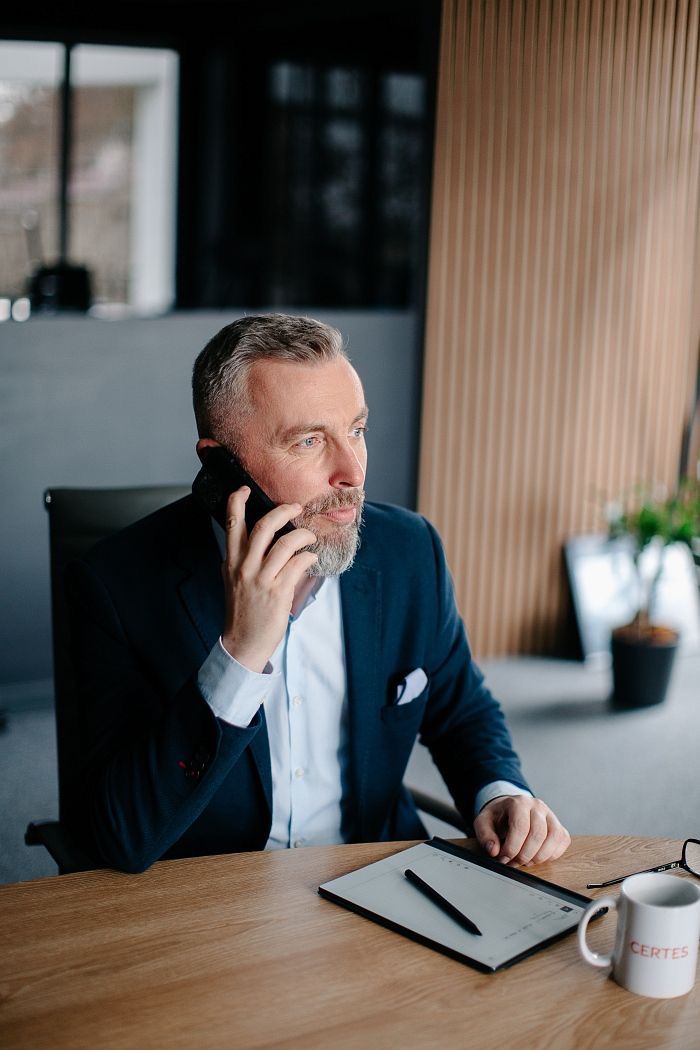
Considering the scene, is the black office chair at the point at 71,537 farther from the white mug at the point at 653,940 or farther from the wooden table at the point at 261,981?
the white mug at the point at 653,940

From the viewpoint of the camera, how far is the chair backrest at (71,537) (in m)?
1.94

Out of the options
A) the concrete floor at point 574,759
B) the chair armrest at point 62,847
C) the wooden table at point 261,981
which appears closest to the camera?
the wooden table at point 261,981

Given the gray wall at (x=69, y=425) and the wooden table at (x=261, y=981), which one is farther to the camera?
the gray wall at (x=69, y=425)

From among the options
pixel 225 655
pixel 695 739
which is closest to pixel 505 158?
pixel 695 739

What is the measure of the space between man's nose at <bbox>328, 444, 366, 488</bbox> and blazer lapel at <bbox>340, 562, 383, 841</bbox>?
20 cm

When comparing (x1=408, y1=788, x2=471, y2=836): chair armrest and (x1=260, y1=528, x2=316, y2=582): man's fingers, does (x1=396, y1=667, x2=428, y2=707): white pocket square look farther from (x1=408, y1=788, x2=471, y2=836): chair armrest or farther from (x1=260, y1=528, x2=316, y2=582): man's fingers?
(x1=260, y1=528, x2=316, y2=582): man's fingers

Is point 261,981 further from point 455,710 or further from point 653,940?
point 455,710

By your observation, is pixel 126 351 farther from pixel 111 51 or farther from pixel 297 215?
pixel 111 51

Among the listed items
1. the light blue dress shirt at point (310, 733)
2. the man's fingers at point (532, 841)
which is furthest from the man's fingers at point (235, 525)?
the man's fingers at point (532, 841)

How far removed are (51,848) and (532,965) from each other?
0.76 meters

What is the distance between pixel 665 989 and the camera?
3.83 feet

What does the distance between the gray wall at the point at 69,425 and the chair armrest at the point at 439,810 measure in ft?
7.89

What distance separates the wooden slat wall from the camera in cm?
429

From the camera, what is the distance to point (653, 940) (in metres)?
1.15
